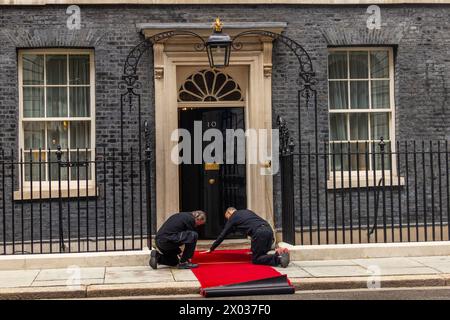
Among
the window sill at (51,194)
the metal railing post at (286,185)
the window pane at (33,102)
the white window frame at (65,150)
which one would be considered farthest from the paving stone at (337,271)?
the window pane at (33,102)

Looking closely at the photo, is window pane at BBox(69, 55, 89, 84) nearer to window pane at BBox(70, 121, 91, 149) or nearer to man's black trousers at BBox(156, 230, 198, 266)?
window pane at BBox(70, 121, 91, 149)

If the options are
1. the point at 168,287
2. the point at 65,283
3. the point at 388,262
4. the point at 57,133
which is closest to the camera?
the point at 168,287

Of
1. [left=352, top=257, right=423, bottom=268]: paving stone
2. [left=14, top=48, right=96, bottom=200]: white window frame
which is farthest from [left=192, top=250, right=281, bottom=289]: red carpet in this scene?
[left=14, top=48, right=96, bottom=200]: white window frame

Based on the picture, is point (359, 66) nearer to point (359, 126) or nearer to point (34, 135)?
point (359, 126)

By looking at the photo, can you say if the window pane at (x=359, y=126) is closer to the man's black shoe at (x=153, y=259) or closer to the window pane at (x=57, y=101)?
the man's black shoe at (x=153, y=259)

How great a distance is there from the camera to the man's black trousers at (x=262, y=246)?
1108 centimetres

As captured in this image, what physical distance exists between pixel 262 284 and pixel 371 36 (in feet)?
18.9

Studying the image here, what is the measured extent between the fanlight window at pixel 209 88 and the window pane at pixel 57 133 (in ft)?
6.83

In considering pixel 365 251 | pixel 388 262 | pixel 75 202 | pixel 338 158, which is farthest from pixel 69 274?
pixel 338 158

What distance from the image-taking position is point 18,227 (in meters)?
12.7

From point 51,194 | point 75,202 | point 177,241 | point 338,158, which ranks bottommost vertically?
point 177,241

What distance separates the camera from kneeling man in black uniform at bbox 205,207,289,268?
36.1 ft

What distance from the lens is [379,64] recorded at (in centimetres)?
1368

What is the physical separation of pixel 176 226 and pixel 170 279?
1154 millimetres
